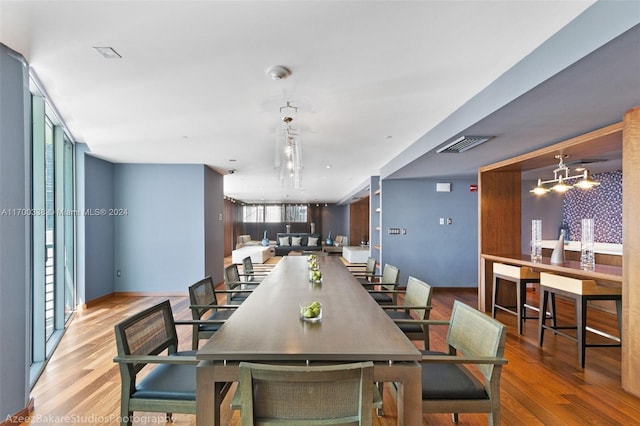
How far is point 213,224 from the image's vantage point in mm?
6727

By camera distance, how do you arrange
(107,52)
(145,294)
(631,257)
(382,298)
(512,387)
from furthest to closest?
(145,294)
(382,298)
(512,387)
(631,257)
(107,52)

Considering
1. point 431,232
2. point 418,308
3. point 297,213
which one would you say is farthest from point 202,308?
point 297,213

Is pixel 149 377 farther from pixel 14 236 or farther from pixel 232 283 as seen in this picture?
pixel 232 283

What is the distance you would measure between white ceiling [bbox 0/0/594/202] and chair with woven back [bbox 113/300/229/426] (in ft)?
5.24

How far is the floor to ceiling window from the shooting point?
3.10 m

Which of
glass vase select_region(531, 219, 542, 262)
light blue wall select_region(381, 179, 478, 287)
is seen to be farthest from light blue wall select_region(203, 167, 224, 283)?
glass vase select_region(531, 219, 542, 262)

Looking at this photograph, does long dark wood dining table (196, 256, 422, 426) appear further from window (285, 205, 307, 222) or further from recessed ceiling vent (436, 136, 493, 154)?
window (285, 205, 307, 222)

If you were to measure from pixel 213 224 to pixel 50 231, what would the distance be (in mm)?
2944

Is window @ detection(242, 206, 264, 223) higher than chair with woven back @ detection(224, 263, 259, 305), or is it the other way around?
window @ detection(242, 206, 264, 223)

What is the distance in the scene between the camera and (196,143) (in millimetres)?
4543

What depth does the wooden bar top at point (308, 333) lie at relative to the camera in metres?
1.39

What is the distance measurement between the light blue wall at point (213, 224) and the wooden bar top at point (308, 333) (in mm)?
4027

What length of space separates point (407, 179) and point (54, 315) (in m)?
5.79

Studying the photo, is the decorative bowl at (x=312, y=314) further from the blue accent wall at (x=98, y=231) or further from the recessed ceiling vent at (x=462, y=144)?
the blue accent wall at (x=98, y=231)
